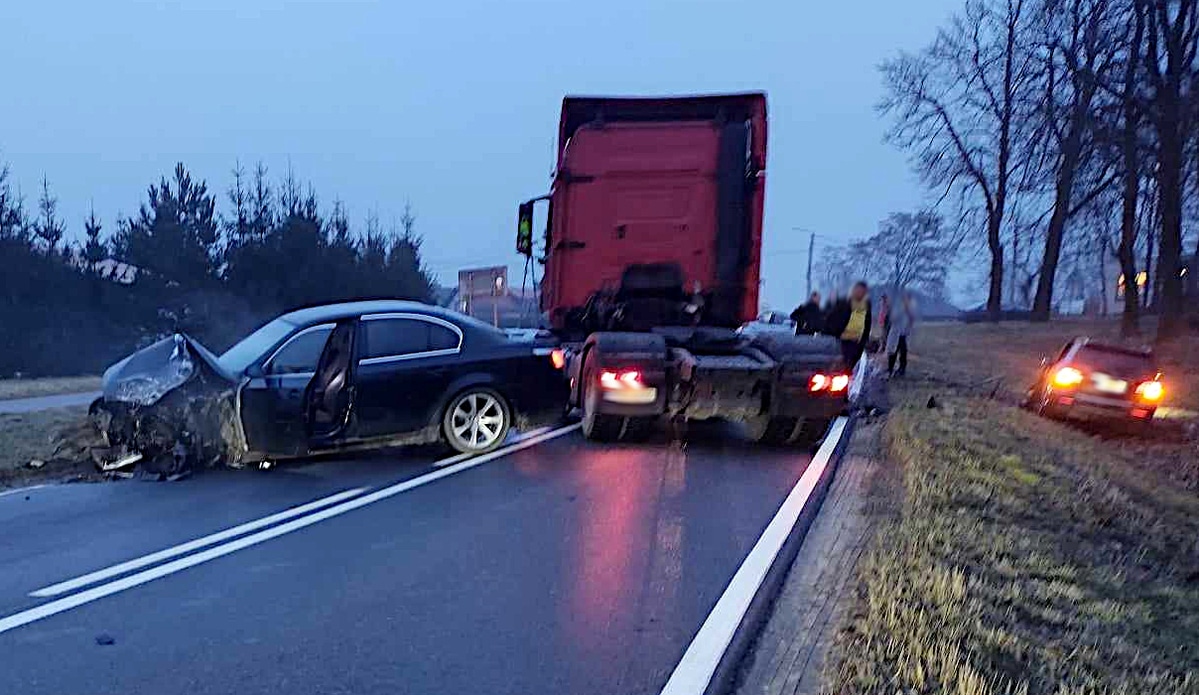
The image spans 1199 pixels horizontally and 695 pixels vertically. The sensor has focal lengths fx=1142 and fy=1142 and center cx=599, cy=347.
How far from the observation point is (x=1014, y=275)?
59375 mm

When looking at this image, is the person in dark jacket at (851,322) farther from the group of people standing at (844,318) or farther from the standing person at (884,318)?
the standing person at (884,318)

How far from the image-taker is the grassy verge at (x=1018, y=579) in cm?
469

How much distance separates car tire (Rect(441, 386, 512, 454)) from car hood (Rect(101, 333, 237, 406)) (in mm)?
1978

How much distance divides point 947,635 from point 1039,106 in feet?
74.5

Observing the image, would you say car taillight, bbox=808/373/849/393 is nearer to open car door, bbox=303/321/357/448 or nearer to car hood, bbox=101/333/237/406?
open car door, bbox=303/321/357/448

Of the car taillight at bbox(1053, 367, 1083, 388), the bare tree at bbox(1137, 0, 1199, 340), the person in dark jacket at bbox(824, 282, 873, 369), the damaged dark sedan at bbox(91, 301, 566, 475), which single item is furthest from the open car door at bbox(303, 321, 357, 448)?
the bare tree at bbox(1137, 0, 1199, 340)

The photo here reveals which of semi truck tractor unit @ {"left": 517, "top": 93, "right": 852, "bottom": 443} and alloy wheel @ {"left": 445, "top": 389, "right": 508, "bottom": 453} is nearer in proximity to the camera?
alloy wheel @ {"left": 445, "top": 389, "right": 508, "bottom": 453}

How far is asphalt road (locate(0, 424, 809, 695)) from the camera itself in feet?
16.1

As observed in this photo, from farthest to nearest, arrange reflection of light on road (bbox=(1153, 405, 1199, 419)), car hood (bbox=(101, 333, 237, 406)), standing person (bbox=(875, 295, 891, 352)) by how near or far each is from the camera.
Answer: reflection of light on road (bbox=(1153, 405, 1199, 419)) < standing person (bbox=(875, 295, 891, 352)) < car hood (bbox=(101, 333, 237, 406))

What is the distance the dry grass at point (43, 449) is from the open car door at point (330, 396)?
210 cm

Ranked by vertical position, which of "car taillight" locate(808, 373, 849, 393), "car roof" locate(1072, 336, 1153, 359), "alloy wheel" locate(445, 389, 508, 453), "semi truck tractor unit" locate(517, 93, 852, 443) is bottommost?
"alloy wheel" locate(445, 389, 508, 453)

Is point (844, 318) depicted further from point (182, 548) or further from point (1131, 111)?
point (1131, 111)

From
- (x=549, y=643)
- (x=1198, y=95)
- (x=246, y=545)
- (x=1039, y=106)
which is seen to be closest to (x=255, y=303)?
(x=1039, y=106)

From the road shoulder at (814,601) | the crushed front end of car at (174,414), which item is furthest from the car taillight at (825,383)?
the crushed front end of car at (174,414)
